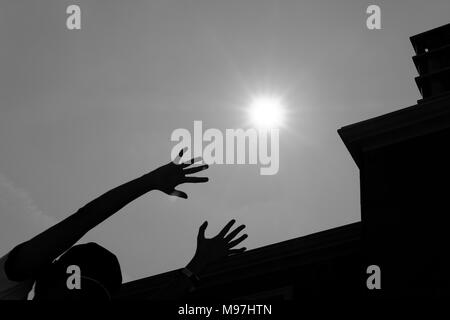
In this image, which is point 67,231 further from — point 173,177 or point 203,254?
point 203,254

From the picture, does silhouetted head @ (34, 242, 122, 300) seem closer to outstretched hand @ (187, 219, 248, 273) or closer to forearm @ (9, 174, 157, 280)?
forearm @ (9, 174, 157, 280)

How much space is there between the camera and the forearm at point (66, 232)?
65.9 inches

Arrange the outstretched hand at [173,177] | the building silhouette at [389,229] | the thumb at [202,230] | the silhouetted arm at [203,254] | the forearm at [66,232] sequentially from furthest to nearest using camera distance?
1. the building silhouette at [389,229]
2. the thumb at [202,230]
3. the silhouetted arm at [203,254]
4. the outstretched hand at [173,177]
5. the forearm at [66,232]

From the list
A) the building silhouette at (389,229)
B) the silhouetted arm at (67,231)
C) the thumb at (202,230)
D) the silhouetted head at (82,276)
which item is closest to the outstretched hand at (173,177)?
the silhouetted arm at (67,231)

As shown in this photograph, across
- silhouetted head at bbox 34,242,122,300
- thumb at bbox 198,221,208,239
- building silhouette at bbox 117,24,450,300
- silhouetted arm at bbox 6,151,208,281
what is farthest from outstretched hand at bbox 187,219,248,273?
building silhouette at bbox 117,24,450,300

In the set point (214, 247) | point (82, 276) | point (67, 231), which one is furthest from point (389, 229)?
point (67, 231)

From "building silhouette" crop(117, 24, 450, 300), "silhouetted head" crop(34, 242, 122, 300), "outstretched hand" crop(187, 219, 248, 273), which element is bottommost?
"silhouetted head" crop(34, 242, 122, 300)

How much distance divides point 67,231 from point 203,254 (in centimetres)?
129

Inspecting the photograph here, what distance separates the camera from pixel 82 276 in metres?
2.15

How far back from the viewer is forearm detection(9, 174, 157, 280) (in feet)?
5.49

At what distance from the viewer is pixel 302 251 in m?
12.8

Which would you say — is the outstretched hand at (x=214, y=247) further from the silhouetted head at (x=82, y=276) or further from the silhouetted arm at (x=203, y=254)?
the silhouetted head at (x=82, y=276)

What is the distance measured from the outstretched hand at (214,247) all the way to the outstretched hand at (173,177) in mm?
713
